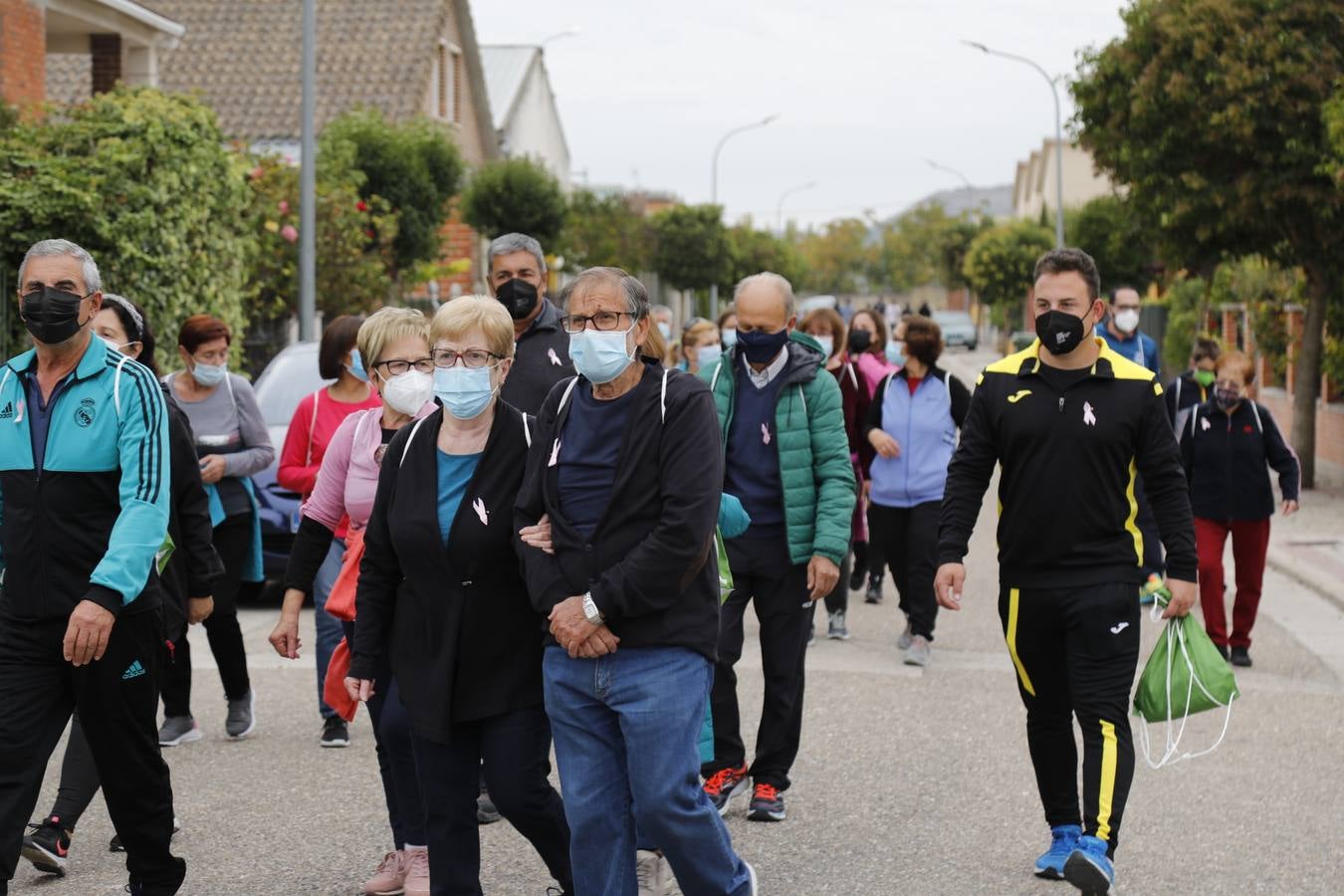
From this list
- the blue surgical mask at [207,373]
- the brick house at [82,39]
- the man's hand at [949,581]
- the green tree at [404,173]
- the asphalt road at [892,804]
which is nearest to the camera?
the man's hand at [949,581]

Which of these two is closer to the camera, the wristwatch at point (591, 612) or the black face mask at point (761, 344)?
the wristwatch at point (591, 612)

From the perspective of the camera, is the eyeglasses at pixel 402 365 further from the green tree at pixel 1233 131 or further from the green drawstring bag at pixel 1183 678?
the green tree at pixel 1233 131

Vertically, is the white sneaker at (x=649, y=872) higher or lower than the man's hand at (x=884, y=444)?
lower

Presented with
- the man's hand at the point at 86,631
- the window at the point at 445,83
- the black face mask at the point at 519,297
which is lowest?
the man's hand at the point at 86,631

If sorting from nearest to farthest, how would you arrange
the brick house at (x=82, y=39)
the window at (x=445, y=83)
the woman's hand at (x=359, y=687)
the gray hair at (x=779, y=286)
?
the woman's hand at (x=359, y=687) → the gray hair at (x=779, y=286) → the brick house at (x=82, y=39) → the window at (x=445, y=83)

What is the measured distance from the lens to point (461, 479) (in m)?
4.71

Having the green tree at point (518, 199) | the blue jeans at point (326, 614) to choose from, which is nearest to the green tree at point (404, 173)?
the green tree at point (518, 199)

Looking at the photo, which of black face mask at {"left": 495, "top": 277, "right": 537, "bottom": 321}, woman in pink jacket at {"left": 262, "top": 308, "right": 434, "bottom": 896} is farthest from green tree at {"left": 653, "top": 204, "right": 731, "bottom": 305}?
woman in pink jacket at {"left": 262, "top": 308, "right": 434, "bottom": 896}

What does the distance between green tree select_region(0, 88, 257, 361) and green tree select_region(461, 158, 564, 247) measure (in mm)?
19209

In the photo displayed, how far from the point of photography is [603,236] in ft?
150

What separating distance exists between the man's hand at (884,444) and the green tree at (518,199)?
26.0m

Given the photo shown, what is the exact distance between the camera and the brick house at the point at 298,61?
115 ft

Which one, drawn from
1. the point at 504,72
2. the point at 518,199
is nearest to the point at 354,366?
the point at 518,199

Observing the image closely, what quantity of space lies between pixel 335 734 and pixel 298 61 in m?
30.3
